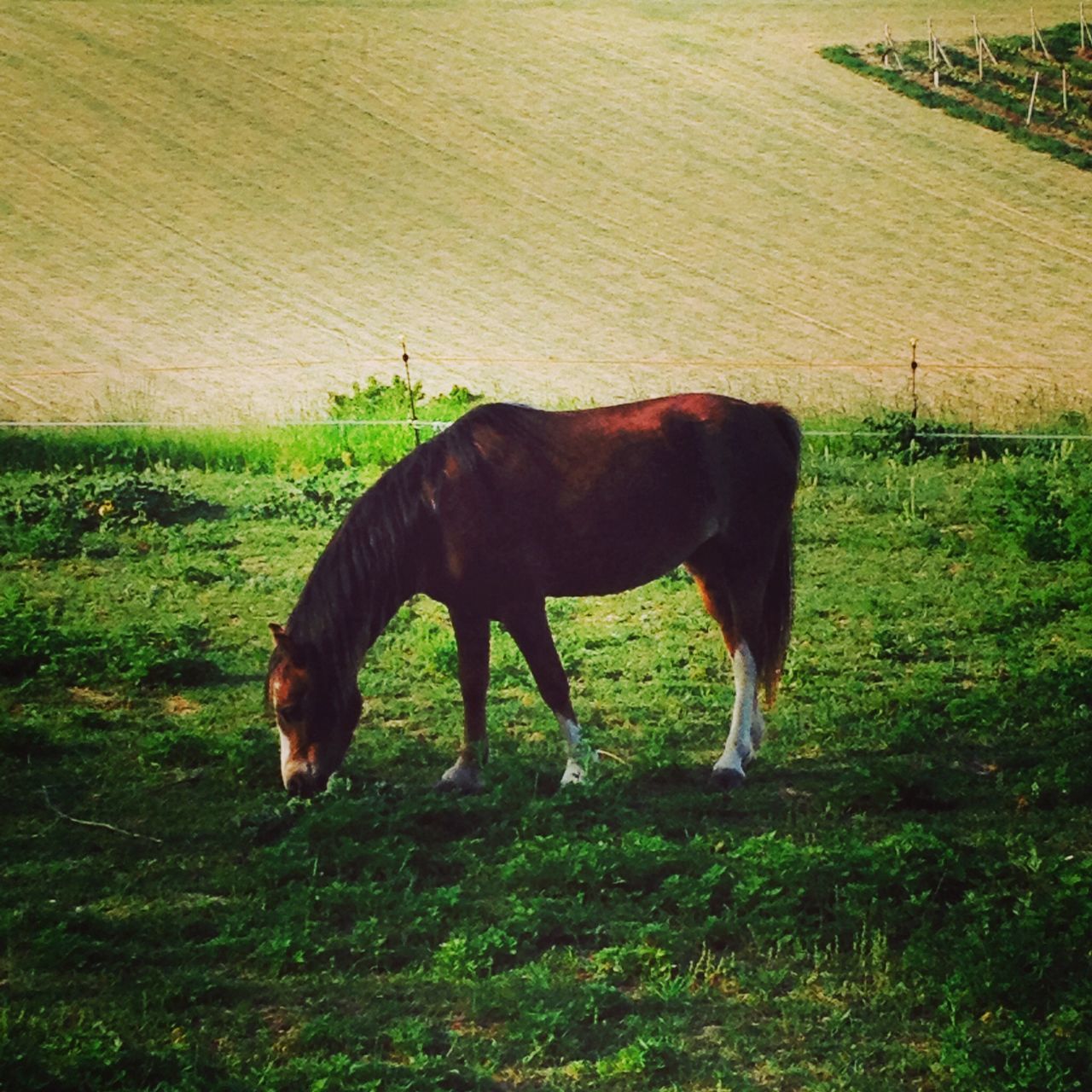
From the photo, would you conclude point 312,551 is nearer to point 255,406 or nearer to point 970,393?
point 255,406

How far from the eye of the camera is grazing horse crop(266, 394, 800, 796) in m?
5.56

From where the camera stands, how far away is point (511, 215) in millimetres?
15141

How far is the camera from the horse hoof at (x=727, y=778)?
19.3ft

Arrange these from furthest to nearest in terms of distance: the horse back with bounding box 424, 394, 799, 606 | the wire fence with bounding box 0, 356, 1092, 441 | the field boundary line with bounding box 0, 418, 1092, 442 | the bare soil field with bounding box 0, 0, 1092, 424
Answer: the bare soil field with bounding box 0, 0, 1092, 424 < the wire fence with bounding box 0, 356, 1092, 441 < the field boundary line with bounding box 0, 418, 1092, 442 < the horse back with bounding box 424, 394, 799, 606

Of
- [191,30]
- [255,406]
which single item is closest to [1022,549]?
[255,406]

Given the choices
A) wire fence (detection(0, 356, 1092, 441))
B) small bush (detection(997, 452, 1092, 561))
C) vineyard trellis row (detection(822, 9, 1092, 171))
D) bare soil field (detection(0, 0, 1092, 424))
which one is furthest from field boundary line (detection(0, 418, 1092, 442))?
vineyard trellis row (detection(822, 9, 1092, 171))

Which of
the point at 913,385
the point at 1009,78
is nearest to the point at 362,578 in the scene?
the point at 913,385

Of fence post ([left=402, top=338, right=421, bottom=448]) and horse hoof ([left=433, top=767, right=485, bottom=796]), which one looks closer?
horse hoof ([left=433, top=767, right=485, bottom=796])

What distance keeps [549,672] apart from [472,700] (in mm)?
327

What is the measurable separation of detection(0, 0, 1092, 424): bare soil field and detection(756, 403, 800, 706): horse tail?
5664mm

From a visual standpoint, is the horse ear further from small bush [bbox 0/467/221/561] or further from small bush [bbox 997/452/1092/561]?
small bush [bbox 997/452/1092/561]

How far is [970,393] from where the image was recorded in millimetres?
12305

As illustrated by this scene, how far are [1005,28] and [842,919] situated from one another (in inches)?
514

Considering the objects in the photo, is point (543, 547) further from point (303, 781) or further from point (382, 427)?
point (382, 427)
